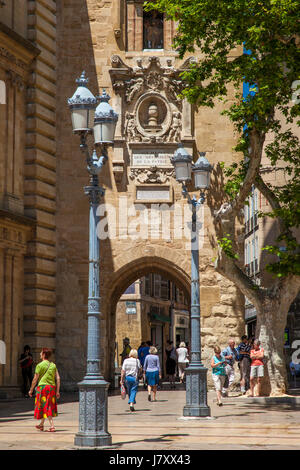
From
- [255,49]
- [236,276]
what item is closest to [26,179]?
[236,276]

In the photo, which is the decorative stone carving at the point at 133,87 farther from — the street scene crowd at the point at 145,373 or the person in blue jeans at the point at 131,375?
the person in blue jeans at the point at 131,375

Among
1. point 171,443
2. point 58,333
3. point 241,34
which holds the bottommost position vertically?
point 171,443

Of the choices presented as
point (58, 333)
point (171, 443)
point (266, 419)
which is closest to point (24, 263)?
point (58, 333)

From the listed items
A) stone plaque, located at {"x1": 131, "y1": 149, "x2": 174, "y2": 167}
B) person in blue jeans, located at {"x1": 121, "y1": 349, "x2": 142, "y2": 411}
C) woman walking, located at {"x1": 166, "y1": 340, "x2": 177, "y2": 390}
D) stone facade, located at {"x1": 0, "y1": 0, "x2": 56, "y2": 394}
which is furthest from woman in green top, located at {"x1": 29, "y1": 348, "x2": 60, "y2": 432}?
woman walking, located at {"x1": 166, "y1": 340, "x2": 177, "y2": 390}

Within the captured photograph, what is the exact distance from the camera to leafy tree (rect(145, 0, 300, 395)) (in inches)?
775

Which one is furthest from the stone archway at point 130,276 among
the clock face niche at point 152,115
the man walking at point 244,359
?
the clock face niche at point 152,115

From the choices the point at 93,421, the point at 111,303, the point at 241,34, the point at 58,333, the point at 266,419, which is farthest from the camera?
the point at 111,303

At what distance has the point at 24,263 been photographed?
26.1 metres

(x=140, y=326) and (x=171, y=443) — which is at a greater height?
(x=140, y=326)

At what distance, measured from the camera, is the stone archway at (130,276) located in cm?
2812

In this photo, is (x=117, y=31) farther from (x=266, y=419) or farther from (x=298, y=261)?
(x=266, y=419)

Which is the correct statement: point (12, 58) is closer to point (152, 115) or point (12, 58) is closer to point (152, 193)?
point (152, 115)

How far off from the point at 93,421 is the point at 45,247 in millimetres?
15016

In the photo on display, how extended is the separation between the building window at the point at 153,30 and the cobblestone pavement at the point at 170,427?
12908mm
